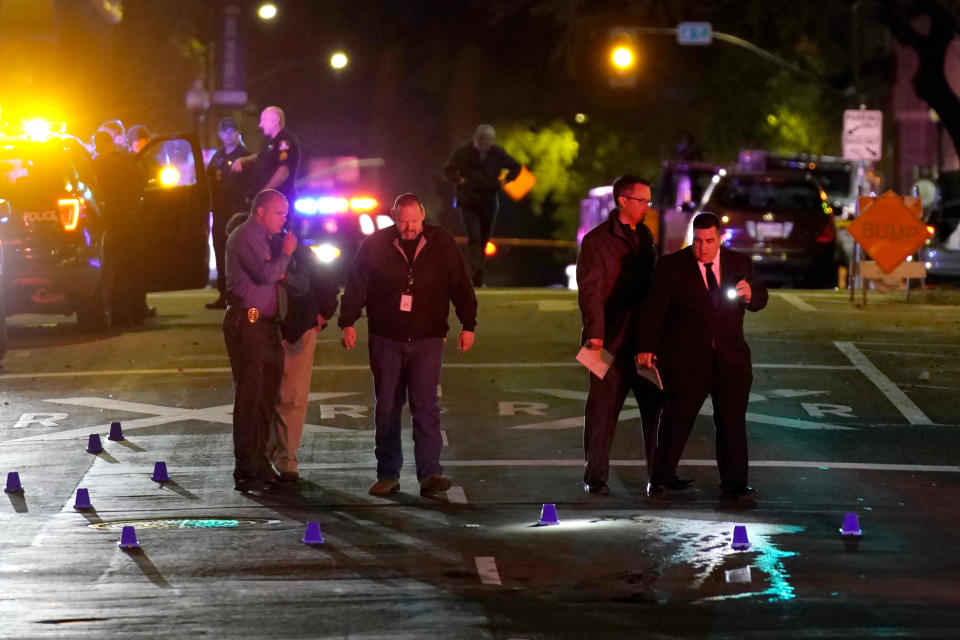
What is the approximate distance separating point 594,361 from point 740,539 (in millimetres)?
1933

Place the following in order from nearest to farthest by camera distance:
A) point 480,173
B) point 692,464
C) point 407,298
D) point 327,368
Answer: point 407,298
point 692,464
point 327,368
point 480,173

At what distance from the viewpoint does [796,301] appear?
23.9 meters

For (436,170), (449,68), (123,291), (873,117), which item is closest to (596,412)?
(123,291)

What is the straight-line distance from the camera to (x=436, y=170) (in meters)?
60.6

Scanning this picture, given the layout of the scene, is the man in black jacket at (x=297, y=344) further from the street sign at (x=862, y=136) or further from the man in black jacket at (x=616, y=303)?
the street sign at (x=862, y=136)

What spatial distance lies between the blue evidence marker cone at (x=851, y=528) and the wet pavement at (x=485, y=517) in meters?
0.07

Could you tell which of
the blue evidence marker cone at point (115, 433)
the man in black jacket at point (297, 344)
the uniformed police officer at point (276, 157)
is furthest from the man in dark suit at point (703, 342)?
the uniformed police officer at point (276, 157)

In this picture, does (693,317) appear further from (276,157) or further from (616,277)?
(276,157)

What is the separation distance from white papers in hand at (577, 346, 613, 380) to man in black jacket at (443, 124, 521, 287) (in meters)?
11.9

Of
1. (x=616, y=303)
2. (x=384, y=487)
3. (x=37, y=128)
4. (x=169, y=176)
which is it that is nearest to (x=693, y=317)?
(x=616, y=303)

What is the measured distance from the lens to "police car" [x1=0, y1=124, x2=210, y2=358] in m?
19.5

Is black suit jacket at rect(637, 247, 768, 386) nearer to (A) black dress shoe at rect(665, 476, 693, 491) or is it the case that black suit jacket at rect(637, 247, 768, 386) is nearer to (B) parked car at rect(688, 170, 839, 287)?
(A) black dress shoe at rect(665, 476, 693, 491)

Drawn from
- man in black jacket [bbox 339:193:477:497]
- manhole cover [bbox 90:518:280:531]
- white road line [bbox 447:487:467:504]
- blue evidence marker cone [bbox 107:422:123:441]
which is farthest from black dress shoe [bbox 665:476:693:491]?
blue evidence marker cone [bbox 107:422:123:441]

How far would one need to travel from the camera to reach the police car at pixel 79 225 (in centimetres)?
1947
